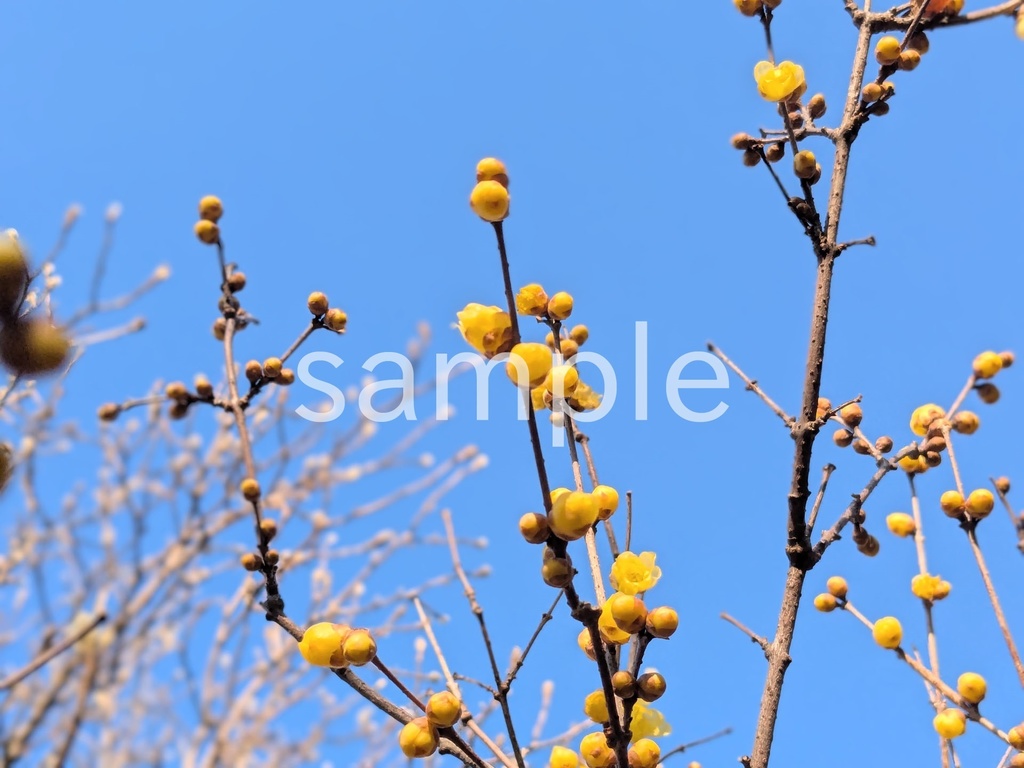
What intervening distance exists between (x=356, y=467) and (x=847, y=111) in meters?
4.72


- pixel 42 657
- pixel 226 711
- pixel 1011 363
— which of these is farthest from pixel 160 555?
pixel 1011 363

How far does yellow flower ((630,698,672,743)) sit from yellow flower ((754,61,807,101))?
1.19m

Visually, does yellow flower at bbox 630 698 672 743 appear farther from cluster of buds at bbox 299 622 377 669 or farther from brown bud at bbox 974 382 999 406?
brown bud at bbox 974 382 999 406

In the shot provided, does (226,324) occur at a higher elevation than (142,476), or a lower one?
lower

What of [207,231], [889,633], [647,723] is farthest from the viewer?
[207,231]

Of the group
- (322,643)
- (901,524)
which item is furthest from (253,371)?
(901,524)

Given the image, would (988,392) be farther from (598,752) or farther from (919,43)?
(598,752)

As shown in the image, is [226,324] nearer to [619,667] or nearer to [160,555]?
[619,667]

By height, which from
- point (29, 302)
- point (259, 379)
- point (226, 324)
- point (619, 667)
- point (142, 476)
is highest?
point (142, 476)

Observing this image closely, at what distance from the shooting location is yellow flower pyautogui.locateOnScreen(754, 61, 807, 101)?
5.26 ft

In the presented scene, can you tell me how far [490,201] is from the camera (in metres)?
Result: 0.91

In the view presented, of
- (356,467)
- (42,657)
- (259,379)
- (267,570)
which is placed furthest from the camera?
(356,467)

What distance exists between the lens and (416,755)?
3.22ft

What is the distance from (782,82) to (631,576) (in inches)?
41.4
